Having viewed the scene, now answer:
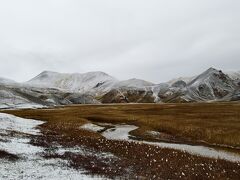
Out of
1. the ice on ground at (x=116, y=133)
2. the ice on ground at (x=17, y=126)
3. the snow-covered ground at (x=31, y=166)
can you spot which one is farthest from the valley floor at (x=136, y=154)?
the ice on ground at (x=17, y=126)

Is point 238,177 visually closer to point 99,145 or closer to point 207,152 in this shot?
point 207,152

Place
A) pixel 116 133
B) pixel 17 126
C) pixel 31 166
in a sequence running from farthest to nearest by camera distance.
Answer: pixel 116 133 → pixel 17 126 → pixel 31 166

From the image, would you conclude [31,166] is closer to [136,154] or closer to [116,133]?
[136,154]

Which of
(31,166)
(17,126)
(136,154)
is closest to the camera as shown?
(31,166)

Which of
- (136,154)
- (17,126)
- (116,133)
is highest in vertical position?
(17,126)

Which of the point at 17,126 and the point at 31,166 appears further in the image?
the point at 17,126

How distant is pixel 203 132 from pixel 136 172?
27339mm

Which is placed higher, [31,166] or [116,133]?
[31,166]

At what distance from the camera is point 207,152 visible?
41906 mm

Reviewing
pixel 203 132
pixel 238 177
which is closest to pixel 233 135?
pixel 203 132

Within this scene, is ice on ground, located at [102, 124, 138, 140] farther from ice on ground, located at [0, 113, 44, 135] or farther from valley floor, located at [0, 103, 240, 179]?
ice on ground, located at [0, 113, 44, 135]

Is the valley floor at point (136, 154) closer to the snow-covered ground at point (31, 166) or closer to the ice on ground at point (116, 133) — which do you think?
the snow-covered ground at point (31, 166)

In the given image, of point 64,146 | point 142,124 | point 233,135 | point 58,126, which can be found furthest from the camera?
point 142,124

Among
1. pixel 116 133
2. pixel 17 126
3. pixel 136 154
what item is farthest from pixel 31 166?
pixel 116 133
